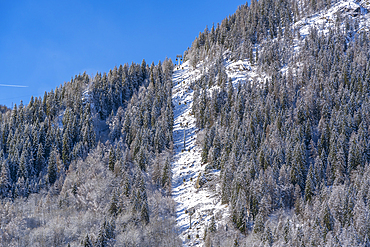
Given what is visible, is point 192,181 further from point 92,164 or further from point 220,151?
point 92,164

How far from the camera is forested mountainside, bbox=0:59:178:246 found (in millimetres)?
98500

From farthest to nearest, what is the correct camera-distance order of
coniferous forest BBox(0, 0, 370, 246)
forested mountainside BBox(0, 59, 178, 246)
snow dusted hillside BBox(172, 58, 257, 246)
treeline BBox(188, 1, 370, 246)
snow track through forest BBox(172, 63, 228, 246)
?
forested mountainside BBox(0, 59, 178, 246)
snow track through forest BBox(172, 63, 228, 246)
snow dusted hillside BBox(172, 58, 257, 246)
coniferous forest BBox(0, 0, 370, 246)
treeline BBox(188, 1, 370, 246)

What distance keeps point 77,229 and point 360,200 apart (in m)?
79.8

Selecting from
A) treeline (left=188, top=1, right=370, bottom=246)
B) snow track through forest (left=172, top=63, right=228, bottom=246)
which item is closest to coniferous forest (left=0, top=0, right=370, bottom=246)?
treeline (left=188, top=1, right=370, bottom=246)

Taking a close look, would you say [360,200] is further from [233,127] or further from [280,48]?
[280,48]

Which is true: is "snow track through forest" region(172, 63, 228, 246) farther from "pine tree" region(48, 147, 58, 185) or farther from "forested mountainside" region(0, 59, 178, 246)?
"pine tree" region(48, 147, 58, 185)

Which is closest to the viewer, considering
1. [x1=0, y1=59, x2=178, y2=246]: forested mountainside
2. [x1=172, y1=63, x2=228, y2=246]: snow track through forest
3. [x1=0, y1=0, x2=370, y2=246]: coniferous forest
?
[x1=0, y1=0, x2=370, y2=246]: coniferous forest

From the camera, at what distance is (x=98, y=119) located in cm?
16412

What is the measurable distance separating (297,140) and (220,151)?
27522mm

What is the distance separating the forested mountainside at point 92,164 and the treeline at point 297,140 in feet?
70.8

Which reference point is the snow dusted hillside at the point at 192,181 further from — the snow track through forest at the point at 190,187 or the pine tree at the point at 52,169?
the pine tree at the point at 52,169

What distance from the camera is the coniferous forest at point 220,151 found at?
92375mm

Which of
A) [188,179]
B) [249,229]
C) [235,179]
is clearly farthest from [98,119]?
[249,229]

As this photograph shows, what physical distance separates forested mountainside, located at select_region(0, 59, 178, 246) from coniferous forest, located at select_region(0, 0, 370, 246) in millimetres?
479
